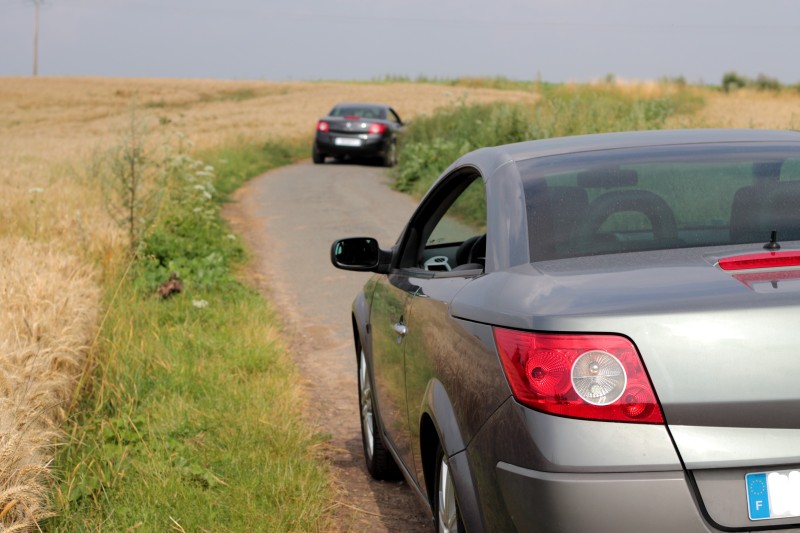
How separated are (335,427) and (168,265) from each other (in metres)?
4.51

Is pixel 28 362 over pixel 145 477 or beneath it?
over

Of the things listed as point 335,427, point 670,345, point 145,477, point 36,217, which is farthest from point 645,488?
point 36,217

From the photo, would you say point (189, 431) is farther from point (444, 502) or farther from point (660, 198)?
point (660, 198)

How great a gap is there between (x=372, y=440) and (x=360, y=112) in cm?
2294

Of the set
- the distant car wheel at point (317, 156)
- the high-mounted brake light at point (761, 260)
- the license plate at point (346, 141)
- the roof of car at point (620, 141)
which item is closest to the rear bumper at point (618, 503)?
the high-mounted brake light at point (761, 260)

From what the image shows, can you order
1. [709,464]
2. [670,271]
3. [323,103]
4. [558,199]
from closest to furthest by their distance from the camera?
[709,464]
[670,271]
[558,199]
[323,103]

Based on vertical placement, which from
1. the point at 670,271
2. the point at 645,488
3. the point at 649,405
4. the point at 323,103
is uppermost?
the point at 670,271

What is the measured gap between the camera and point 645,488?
8.01 ft

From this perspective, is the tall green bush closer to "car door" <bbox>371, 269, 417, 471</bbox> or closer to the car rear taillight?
"car door" <bbox>371, 269, 417, 471</bbox>

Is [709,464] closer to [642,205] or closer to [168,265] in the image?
[642,205]

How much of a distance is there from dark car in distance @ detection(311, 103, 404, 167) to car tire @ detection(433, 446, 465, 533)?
77.1 ft

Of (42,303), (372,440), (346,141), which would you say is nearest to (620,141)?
(372,440)

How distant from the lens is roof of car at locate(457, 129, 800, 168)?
12.8ft

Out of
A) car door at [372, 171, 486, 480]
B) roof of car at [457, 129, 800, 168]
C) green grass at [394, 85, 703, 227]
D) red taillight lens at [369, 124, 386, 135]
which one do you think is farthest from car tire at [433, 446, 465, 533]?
red taillight lens at [369, 124, 386, 135]
